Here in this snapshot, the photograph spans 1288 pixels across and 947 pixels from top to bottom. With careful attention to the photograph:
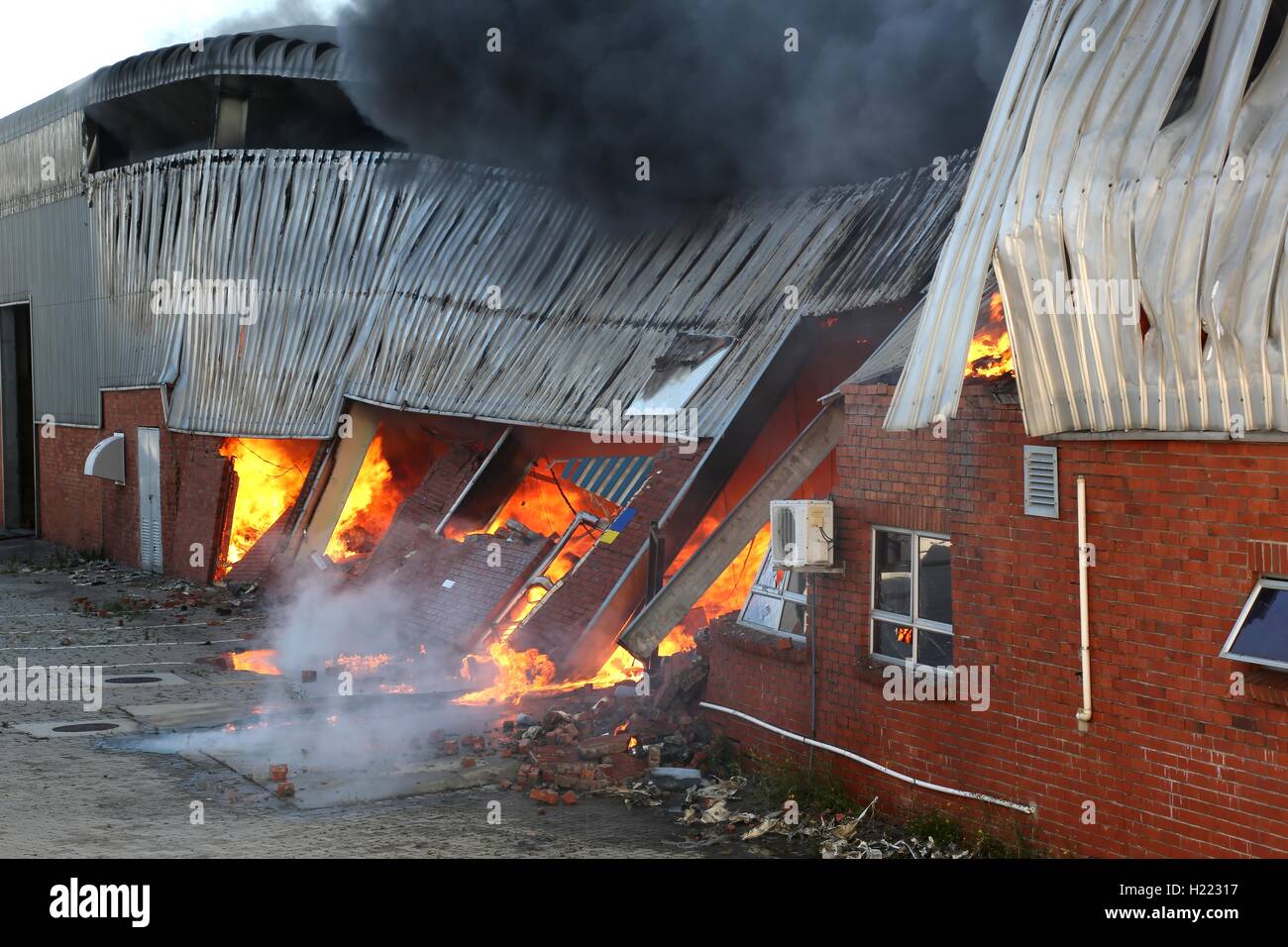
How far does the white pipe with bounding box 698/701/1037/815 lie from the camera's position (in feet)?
23.6

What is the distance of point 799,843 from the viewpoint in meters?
7.88

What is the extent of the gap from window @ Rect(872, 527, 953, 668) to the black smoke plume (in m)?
5.10

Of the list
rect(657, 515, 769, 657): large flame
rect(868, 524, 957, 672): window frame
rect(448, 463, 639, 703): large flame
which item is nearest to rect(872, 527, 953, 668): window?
rect(868, 524, 957, 672): window frame

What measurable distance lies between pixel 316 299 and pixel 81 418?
24.1 ft

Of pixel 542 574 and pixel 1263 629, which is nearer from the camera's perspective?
pixel 1263 629

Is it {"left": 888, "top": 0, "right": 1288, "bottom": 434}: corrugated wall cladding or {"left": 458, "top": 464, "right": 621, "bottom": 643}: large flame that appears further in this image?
{"left": 458, "top": 464, "right": 621, "bottom": 643}: large flame

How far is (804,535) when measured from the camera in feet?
27.7

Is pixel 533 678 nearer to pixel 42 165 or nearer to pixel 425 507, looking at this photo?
pixel 425 507

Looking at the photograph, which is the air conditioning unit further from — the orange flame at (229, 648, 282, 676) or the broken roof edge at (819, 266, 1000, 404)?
the orange flame at (229, 648, 282, 676)

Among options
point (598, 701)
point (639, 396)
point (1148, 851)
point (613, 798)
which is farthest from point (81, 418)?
point (1148, 851)

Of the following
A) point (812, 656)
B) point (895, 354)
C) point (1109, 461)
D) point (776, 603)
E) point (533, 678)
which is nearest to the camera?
point (1109, 461)

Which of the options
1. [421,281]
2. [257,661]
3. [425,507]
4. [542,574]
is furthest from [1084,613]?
[421,281]

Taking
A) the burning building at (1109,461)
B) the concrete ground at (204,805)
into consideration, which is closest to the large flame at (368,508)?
the concrete ground at (204,805)

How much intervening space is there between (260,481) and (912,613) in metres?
13.5
